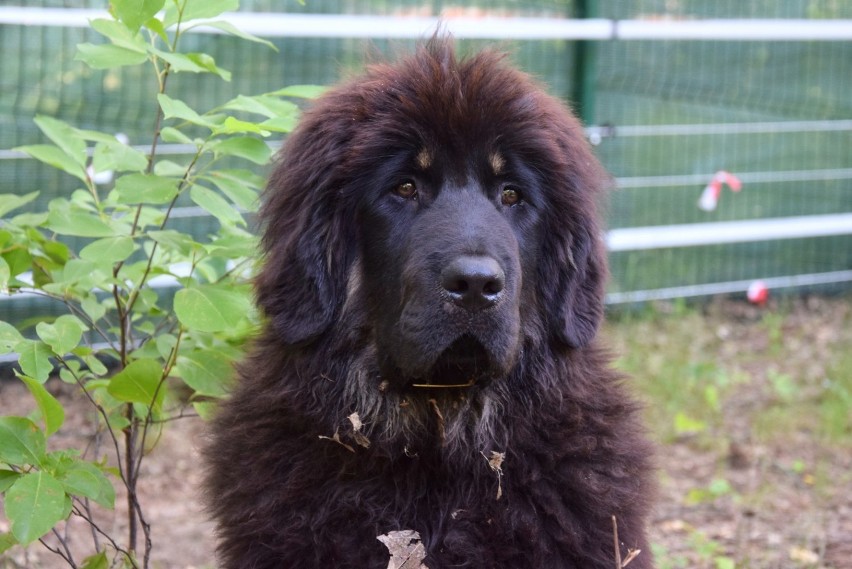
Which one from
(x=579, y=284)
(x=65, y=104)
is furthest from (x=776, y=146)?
(x=579, y=284)

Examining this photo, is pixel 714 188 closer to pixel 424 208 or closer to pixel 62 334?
pixel 424 208

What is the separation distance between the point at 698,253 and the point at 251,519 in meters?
6.30

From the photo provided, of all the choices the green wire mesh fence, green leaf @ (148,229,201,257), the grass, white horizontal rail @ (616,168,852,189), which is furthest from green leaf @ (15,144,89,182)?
white horizontal rail @ (616,168,852,189)

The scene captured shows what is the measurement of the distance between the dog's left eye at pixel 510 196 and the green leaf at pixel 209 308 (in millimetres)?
809

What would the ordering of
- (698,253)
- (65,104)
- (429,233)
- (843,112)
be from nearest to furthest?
(429,233), (65,104), (698,253), (843,112)

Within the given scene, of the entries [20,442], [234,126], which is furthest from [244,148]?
[20,442]

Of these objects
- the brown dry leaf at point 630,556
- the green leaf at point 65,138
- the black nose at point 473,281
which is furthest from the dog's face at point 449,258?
the green leaf at point 65,138

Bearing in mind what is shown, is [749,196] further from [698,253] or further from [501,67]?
[501,67]

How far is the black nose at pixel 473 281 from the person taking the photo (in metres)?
2.77

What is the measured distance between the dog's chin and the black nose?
105mm

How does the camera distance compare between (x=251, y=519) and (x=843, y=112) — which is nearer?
(x=251, y=519)

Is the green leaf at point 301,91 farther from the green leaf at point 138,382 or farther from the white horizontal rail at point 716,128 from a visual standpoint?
the white horizontal rail at point 716,128

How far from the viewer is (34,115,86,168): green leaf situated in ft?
10.8

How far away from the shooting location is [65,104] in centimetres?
625
